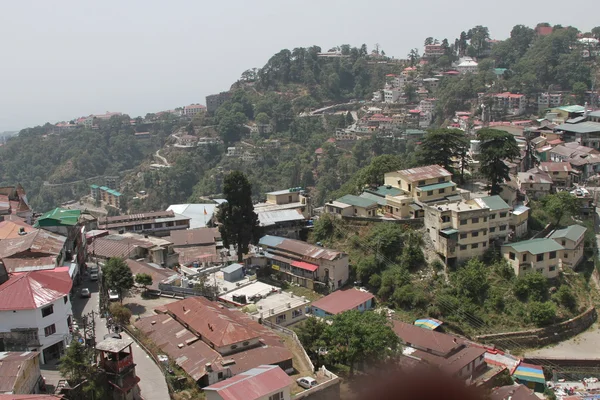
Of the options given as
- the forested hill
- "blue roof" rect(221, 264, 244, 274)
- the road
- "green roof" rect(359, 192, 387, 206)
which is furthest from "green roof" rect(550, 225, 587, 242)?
the forested hill

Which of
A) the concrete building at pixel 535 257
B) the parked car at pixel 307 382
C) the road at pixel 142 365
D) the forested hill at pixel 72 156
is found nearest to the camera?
the road at pixel 142 365

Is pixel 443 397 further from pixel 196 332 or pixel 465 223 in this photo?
pixel 465 223

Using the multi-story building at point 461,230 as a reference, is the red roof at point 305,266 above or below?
below

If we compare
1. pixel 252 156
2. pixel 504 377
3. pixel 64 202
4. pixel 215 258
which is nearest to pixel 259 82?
pixel 252 156

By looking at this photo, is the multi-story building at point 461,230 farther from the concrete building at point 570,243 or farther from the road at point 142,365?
the road at point 142,365

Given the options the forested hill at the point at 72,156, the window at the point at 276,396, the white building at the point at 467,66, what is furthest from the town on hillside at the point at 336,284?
the forested hill at the point at 72,156

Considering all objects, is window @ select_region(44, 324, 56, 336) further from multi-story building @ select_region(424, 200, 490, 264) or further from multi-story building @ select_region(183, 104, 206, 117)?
multi-story building @ select_region(183, 104, 206, 117)

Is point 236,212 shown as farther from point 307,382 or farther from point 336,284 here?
point 307,382
